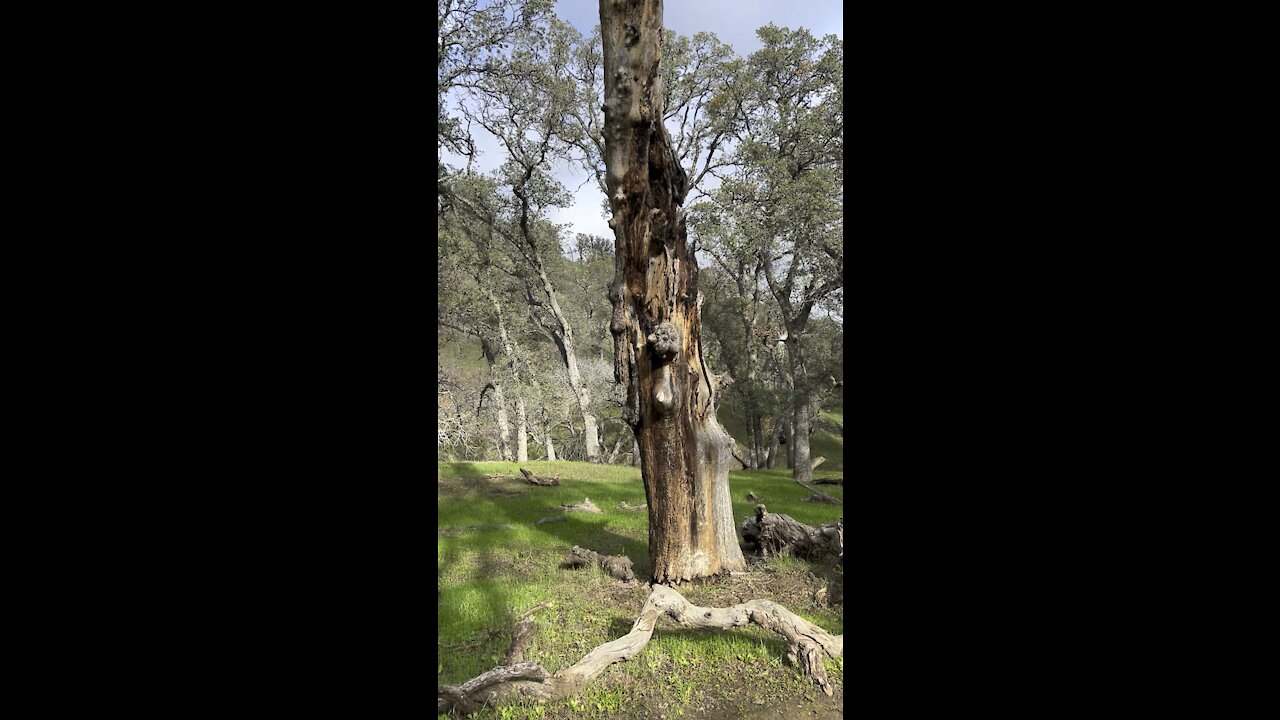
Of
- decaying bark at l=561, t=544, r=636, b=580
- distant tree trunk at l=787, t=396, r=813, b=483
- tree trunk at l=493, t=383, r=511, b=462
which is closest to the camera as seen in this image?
decaying bark at l=561, t=544, r=636, b=580

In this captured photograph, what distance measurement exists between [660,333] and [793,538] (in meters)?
3.29

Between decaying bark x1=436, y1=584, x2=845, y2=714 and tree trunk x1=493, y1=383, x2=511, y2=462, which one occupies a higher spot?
tree trunk x1=493, y1=383, x2=511, y2=462

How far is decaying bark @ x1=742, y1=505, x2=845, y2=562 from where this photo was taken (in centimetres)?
686

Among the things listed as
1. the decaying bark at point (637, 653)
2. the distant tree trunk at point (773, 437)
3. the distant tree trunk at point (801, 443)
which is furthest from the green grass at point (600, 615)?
the distant tree trunk at point (773, 437)

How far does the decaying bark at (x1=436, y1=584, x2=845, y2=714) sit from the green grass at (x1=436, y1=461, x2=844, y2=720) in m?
0.08

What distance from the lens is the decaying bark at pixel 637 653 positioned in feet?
11.5

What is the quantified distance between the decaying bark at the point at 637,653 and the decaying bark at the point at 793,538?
2.70 meters

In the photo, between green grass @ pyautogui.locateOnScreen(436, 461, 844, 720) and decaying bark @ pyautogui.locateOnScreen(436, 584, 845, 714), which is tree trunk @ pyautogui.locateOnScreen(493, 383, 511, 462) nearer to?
green grass @ pyautogui.locateOnScreen(436, 461, 844, 720)

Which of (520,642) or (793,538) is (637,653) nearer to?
(520,642)

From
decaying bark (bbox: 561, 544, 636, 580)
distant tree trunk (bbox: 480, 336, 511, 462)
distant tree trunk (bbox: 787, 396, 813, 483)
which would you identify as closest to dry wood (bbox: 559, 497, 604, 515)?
decaying bark (bbox: 561, 544, 636, 580)
